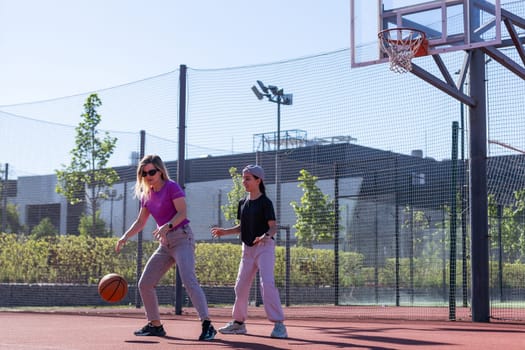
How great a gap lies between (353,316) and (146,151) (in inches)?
182

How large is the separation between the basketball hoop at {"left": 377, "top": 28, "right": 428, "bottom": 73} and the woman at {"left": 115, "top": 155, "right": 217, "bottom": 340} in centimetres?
442

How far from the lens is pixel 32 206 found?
18453mm

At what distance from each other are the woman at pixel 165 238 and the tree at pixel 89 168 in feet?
30.6

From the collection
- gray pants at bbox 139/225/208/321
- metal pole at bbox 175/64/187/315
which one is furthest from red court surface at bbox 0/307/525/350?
metal pole at bbox 175/64/187/315

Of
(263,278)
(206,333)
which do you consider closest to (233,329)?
(263,278)

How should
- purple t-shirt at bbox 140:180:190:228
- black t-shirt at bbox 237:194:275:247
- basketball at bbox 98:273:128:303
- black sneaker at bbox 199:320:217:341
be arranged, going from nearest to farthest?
black sneaker at bbox 199:320:217:341 < purple t-shirt at bbox 140:180:190:228 < black t-shirt at bbox 237:194:275:247 < basketball at bbox 98:273:128:303

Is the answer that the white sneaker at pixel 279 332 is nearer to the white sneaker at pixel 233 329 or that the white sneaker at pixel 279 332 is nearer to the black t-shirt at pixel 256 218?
the white sneaker at pixel 233 329

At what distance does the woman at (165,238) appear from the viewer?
311 inches

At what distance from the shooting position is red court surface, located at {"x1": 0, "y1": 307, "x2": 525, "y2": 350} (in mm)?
7410

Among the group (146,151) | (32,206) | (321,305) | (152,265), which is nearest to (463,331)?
(152,265)

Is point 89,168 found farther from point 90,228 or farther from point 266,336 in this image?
point 266,336

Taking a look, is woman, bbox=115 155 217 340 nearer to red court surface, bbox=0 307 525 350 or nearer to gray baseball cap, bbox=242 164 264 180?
red court surface, bbox=0 307 525 350

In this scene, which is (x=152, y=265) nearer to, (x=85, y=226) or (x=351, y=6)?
(x=351, y=6)

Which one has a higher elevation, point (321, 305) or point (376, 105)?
point (376, 105)
